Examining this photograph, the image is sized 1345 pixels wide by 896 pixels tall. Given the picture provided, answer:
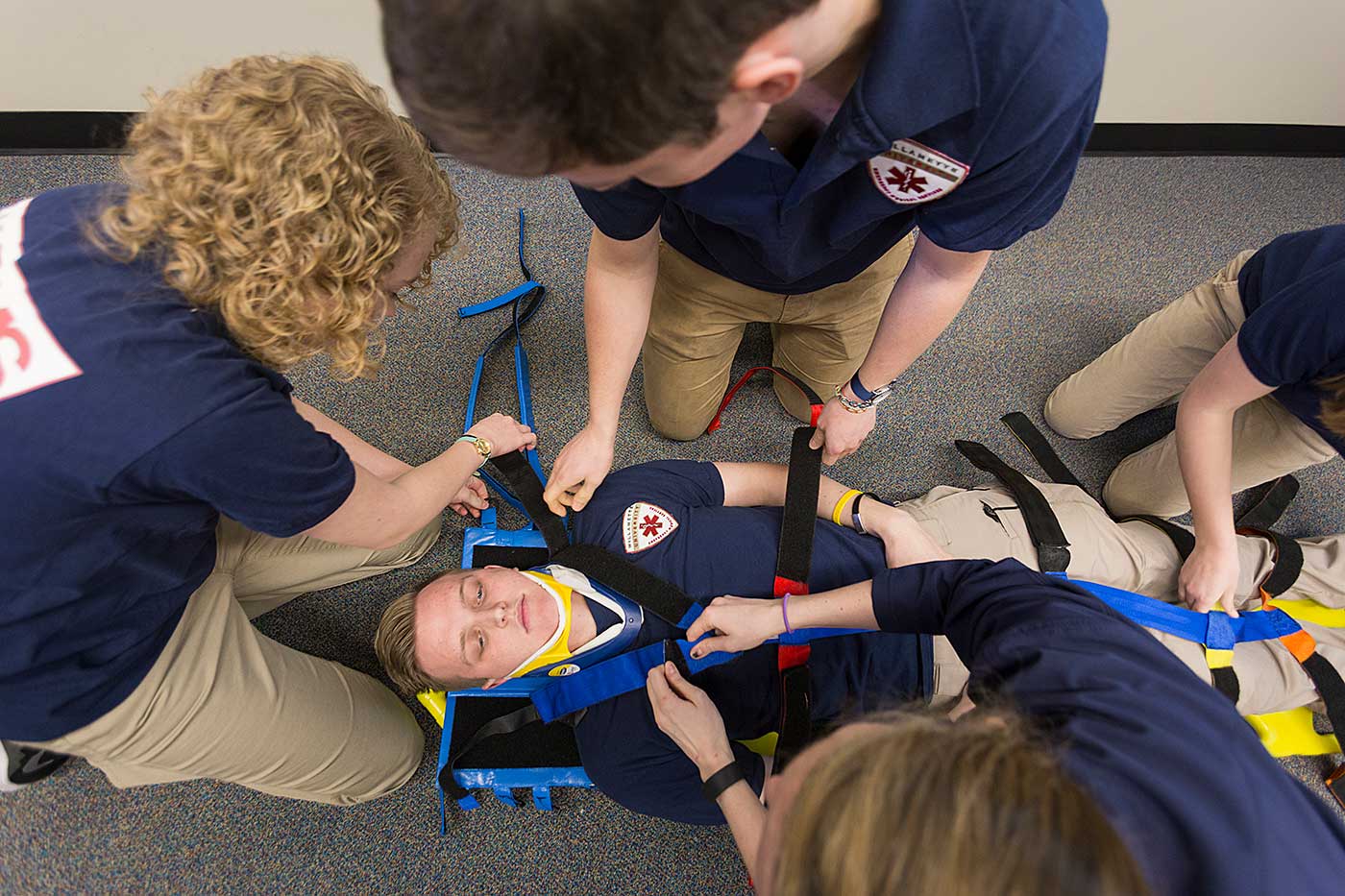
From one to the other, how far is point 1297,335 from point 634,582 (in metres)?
1.24

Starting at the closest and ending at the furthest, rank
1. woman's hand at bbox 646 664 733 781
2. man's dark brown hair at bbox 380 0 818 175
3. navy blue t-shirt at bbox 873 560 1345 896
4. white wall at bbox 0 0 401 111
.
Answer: man's dark brown hair at bbox 380 0 818 175
navy blue t-shirt at bbox 873 560 1345 896
woman's hand at bbox 646 664 733 781
white wall at bbox 0 0 401 111

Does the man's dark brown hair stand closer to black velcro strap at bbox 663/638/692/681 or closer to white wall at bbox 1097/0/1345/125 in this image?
black velcro strap at bbox 663/638/692/681

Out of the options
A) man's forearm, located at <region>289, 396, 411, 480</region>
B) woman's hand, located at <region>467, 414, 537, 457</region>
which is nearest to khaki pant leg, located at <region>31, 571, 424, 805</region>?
man's forearm, located at <region>289, 396, 411, 480</region>

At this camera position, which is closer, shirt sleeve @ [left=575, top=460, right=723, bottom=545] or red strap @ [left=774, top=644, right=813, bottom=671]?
red strap @ [left=774, top=644, right=813, bottom=671]

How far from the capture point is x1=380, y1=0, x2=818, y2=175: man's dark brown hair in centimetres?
47

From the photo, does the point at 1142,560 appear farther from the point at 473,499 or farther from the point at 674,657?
the point at 473,499

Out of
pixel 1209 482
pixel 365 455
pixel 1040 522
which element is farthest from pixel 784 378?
pixel 365 455

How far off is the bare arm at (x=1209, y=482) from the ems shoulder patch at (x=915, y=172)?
862 millimetres

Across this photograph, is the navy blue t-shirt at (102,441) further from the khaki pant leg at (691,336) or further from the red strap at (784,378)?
the red strap at (784,378)

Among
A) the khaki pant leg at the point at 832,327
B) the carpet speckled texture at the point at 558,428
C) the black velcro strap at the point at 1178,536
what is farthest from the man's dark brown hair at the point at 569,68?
the black velcro strap at the point at 1178,536

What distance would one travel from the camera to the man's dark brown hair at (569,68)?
1.55 ft

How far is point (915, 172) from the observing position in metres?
0.90

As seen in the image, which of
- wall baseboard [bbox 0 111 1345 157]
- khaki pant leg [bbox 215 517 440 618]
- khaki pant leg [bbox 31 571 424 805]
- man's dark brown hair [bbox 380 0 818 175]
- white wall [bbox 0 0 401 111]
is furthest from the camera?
wall baseboard [bbox 0 111 1345 157]

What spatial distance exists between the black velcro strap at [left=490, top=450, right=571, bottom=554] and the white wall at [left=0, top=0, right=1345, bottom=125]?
116 centimetres
